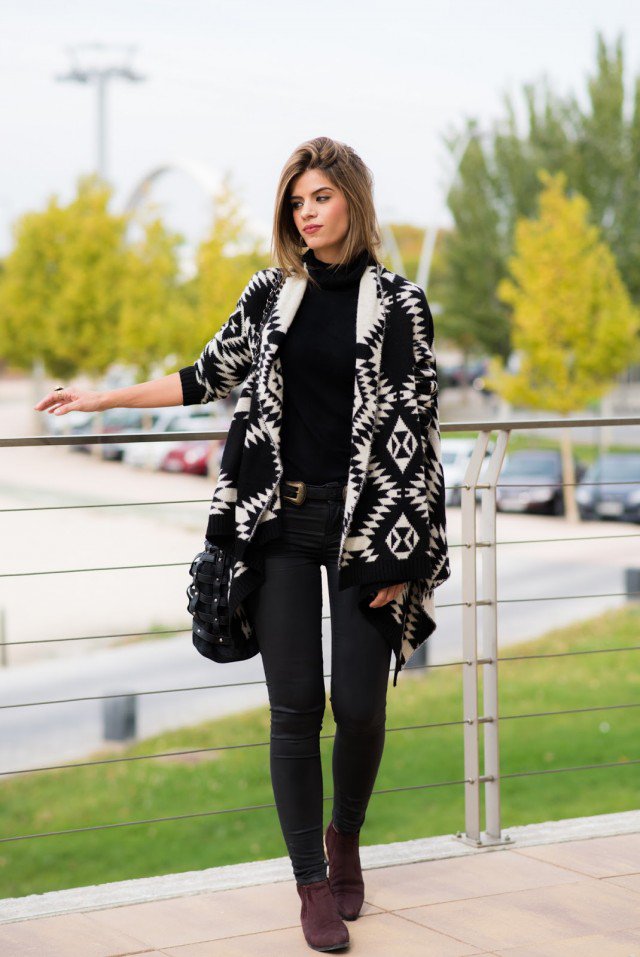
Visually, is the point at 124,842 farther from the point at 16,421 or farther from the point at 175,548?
the point at 16,421

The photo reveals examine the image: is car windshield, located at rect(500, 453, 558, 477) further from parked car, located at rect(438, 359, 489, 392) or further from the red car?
parked car, located at rect(438, 359, 489, 392)

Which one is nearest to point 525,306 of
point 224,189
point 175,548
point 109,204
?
point 224,189

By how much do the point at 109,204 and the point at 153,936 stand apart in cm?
4063

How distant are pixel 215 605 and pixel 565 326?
2775cm

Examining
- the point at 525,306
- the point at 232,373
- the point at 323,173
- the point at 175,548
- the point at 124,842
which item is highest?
the point at 525,306

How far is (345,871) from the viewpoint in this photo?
3.09 meters

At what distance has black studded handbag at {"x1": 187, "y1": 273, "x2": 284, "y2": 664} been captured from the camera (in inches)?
114

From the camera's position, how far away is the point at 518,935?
9.73ft

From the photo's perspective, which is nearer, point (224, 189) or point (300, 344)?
point (300, 344)

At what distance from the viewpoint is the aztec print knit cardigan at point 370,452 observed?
2777 mm

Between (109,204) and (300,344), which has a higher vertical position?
(109,204)

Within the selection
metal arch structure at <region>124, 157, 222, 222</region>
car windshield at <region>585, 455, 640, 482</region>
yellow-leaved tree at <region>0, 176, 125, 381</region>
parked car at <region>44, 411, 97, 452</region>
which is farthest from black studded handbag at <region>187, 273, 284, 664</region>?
metal arch structure at <region>124, 157, 222, 222</region>

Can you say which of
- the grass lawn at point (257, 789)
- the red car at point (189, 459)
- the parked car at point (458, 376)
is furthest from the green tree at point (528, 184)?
the grass lawn at point (257, 789)

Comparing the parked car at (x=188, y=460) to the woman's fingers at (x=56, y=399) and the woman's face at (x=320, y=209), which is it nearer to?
the woman's fingers at (x=56, y=399)
